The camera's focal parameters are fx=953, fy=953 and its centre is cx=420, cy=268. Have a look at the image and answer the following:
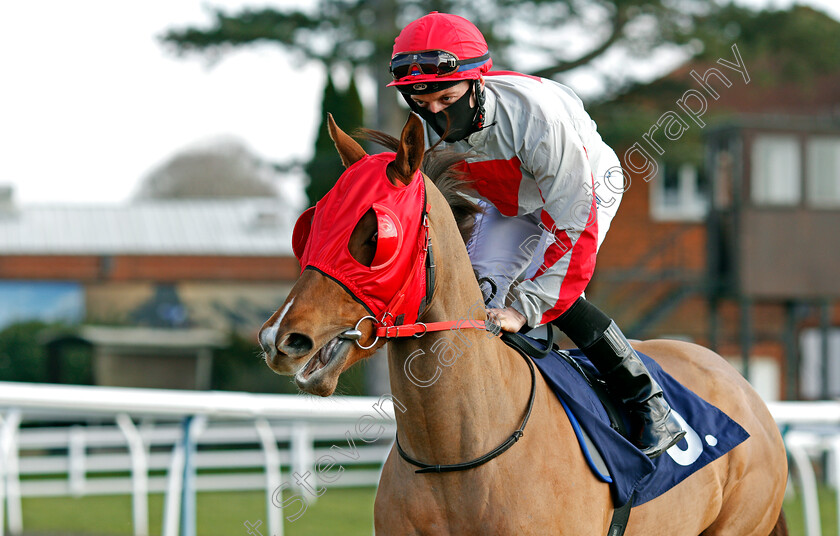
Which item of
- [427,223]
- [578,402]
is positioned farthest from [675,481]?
[427,223]

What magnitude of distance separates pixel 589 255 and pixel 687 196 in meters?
14.2

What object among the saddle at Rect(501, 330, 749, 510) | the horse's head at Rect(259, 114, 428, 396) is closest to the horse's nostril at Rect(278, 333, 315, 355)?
the horse's head at Rect(259, 114, 428, 396)

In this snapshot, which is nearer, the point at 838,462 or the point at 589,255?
the point at 589,255

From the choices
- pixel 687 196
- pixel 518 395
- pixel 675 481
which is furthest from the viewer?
pixel 687 196

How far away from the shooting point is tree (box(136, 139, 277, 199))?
3638 centimetres

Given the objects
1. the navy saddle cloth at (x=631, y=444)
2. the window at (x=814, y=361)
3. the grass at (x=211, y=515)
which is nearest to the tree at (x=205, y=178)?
the window at (x=814, y=361)

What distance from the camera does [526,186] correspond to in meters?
2.80

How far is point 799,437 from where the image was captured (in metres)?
7.84

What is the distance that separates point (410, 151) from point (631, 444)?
3.58 ft

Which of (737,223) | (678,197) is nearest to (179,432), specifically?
(737,223)

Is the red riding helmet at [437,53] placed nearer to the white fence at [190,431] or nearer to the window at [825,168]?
the white fence at [190,431]

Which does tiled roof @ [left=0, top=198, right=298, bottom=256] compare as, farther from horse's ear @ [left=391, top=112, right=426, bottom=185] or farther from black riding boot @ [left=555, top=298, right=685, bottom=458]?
horse's ear @ [left=391, top=112, right=426, bottom=185]

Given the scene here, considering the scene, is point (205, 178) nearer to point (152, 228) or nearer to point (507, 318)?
point (152, 228)

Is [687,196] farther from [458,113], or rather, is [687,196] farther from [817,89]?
[458,113]
